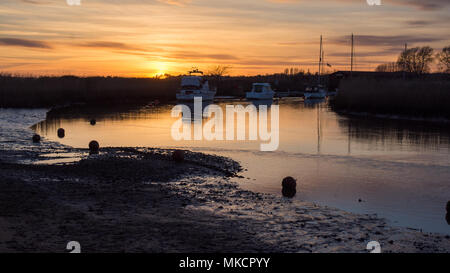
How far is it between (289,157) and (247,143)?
4.73m

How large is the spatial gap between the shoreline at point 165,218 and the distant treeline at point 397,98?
28587mm

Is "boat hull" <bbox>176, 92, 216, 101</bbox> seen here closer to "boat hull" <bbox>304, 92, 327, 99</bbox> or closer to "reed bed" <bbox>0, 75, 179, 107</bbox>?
"reed bed" <bbox>0, 75, 179, 107</bbox>

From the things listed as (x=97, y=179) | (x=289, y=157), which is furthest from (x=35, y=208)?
(x=289, y=157)

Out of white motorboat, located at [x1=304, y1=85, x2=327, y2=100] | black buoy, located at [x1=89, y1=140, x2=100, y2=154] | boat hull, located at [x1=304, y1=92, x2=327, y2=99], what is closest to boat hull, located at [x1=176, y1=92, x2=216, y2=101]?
boat hull, located at [x1=304, y1=92, x2=327, y2=99]

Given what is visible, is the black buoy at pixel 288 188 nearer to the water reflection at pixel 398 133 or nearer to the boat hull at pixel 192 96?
the water reflection at pixel 398 133

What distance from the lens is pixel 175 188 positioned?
14.1m

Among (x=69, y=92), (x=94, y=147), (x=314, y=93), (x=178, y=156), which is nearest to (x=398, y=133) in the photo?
(x=178, y=156)

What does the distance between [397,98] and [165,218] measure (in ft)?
122

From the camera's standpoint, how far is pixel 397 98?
143 feet

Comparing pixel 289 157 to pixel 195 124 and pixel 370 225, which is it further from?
pixel 195 124

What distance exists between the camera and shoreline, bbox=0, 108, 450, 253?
8.98 meters

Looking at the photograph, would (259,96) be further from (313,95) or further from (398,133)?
(398,133)

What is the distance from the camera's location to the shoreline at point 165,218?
8.98 m
